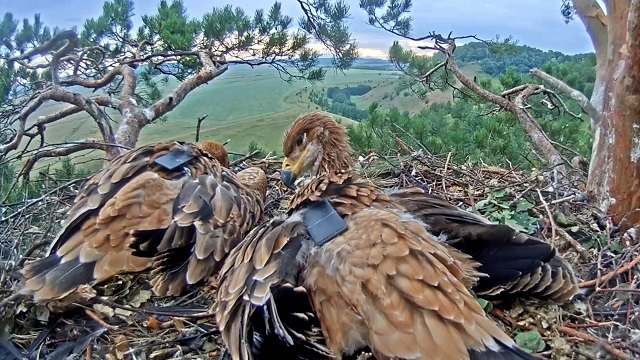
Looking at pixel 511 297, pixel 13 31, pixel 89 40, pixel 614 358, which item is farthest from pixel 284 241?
pixel 89 40

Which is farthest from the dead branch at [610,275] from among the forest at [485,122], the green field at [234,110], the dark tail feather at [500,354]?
the forest at [485,122]

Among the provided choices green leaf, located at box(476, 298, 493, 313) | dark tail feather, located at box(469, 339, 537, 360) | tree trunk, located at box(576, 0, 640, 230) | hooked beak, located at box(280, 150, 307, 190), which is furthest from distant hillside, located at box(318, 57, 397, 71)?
dark tail feather, located at box(469, 339, 537, 360)

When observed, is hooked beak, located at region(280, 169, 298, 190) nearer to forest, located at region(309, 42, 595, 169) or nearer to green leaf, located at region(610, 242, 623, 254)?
green leaf, located at region(610, 242, 623, 254)

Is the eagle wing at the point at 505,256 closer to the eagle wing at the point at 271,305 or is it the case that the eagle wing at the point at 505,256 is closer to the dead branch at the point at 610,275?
the dead branch at the point at 610,275

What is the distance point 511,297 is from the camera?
2.33 meters

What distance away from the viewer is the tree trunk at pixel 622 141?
10.7 ft

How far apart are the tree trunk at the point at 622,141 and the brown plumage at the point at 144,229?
229 centimetres

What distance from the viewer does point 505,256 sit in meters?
2.09

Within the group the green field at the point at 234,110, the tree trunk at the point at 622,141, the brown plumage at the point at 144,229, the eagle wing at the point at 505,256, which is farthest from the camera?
the green field at the point at 234,110

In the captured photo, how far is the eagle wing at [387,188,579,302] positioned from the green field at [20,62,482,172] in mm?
2091

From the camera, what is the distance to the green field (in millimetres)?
4281

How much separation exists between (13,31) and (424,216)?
136 inches

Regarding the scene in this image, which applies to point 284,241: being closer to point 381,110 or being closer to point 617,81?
point 617,81

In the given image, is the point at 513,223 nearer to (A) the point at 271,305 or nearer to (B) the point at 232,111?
(A) the point at 271,305
